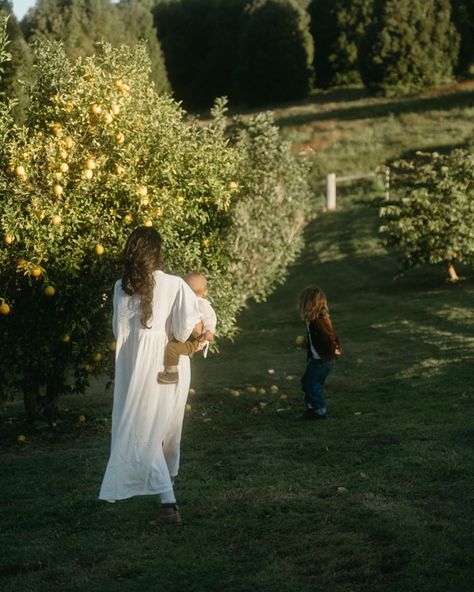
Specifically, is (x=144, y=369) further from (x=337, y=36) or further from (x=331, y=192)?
(x=337, y=36)

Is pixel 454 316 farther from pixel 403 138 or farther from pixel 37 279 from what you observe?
pixel 403 138

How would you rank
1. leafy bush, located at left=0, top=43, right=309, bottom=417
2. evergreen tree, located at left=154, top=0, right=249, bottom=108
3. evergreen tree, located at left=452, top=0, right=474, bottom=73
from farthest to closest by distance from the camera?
evergreen tree, located at left=154, top=0, right=249, bottom=108 → evergreen tree, located at left=452, top=0, right=474, bottom=73 → leafy bush, located at left=0, top=43, right=309, bottom=417

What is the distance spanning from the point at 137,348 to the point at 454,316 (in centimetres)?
1139

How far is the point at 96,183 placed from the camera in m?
9.95

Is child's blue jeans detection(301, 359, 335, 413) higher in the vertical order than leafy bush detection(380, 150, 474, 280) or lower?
lower

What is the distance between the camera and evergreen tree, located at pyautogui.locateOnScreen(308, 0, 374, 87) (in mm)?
59594

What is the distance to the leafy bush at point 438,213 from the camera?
20.7 meters

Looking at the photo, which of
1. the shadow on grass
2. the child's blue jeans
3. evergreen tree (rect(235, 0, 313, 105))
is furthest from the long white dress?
evergreen tree (rect(235, 0, 313, 105))

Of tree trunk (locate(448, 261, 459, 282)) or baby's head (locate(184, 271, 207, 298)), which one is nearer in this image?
baby's head (locate(184, 271, 207, 298))

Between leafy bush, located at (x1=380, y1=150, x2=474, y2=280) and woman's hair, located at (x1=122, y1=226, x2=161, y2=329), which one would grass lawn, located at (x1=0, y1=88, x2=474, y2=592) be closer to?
woman's hair, located at (x1=122, y1=226, x2=161, y2=329)

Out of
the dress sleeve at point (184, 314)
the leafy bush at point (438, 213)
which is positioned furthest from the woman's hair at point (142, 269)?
the leafy bush at point (438, 213)

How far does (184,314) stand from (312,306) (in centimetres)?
412

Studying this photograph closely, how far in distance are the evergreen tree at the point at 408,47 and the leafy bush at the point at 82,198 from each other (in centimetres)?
4147

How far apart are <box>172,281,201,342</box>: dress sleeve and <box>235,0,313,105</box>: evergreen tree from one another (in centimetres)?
5348
